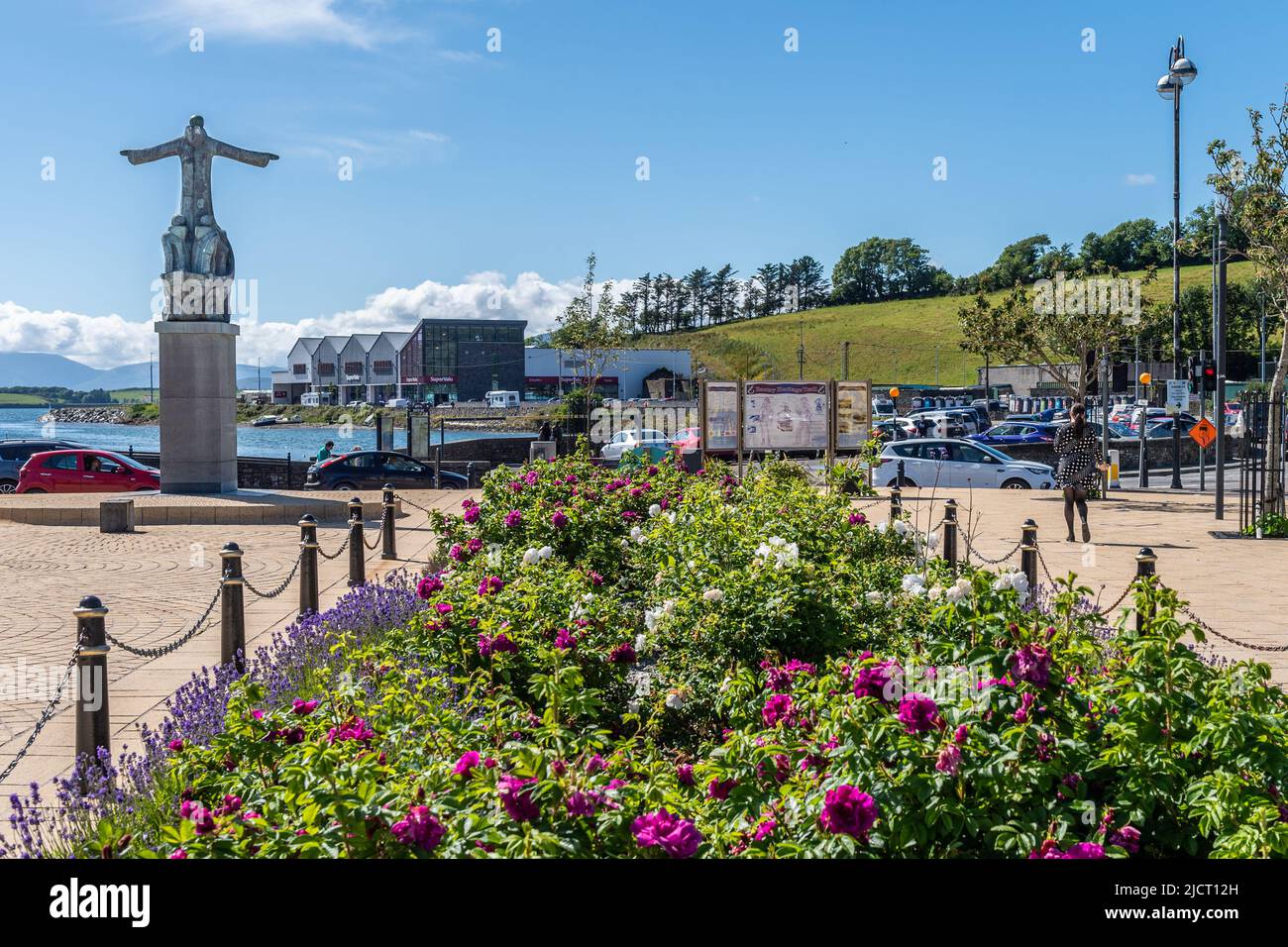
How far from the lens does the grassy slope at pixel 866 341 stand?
130m

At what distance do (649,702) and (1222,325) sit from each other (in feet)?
60.3

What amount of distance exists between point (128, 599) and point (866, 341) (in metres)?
143

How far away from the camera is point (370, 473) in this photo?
86.3ft

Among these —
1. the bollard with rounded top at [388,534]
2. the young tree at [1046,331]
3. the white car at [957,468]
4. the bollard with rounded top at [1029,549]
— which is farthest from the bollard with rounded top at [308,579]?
the white car at [957,468]

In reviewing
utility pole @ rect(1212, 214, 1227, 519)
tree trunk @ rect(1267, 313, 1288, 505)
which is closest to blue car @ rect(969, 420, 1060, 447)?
utility pole @ rect(1212, 214, 1227, 519)

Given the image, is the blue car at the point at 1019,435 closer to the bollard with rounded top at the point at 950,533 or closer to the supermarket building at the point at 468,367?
the bollard with rounded top at the point at 950,533

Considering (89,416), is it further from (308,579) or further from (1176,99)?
(308,579)

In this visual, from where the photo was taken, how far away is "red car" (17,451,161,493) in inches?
933

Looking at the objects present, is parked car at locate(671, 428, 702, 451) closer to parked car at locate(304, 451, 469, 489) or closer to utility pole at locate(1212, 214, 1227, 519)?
parked car at locate(304, 451, 469, 489)

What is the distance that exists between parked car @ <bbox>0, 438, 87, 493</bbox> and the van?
82.5 metres

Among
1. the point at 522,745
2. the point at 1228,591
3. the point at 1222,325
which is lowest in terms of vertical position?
the point at 1228,591

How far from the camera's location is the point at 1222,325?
69.3 ft
